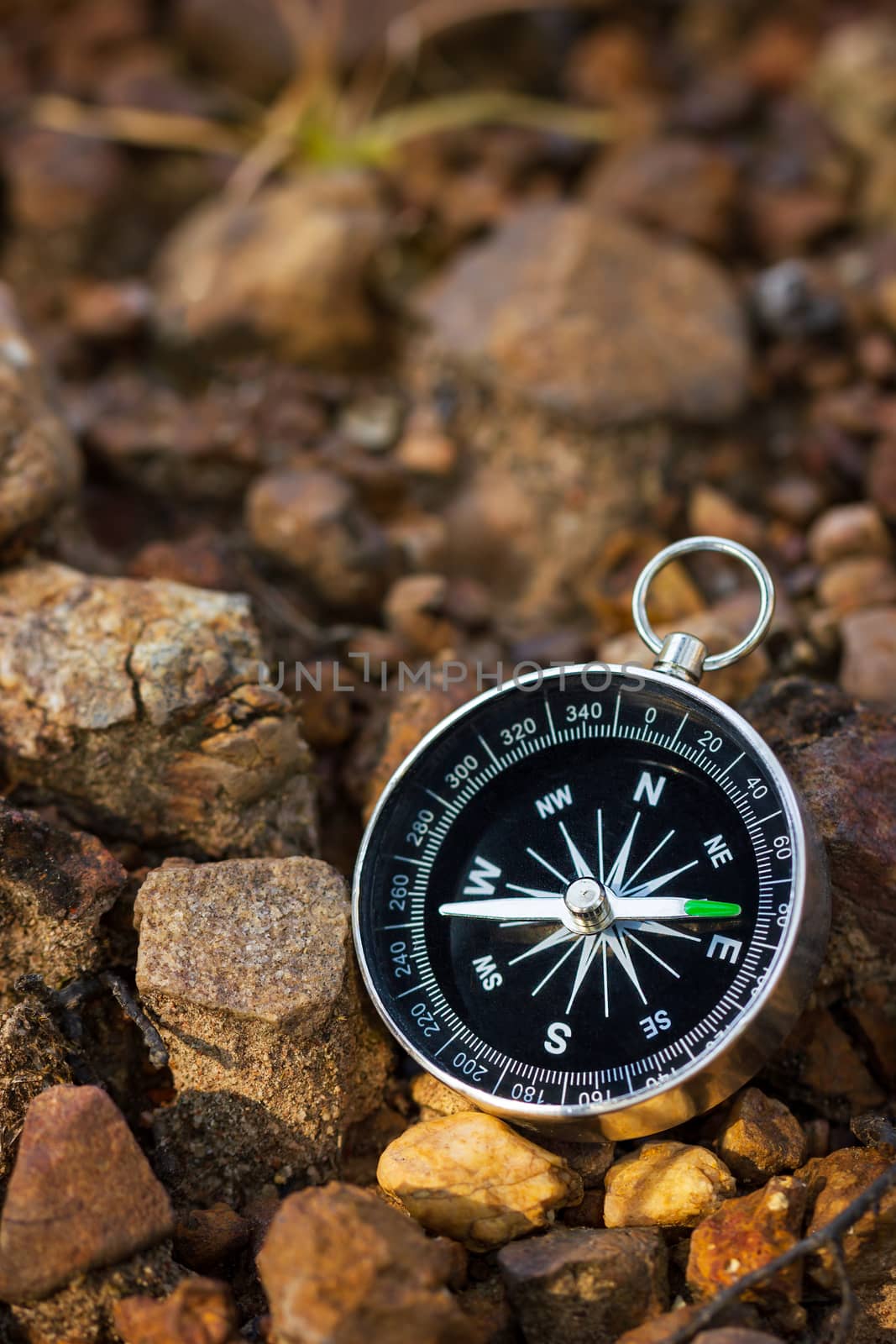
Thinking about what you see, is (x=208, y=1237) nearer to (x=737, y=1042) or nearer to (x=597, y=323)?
(x=737, y=1042)

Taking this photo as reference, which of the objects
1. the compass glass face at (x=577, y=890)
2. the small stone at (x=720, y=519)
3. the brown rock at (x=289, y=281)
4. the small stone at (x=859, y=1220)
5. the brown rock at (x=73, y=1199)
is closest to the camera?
the brown rock at (x=73, y=1199)

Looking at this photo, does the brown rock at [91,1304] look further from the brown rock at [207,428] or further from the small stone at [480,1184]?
the brown rock at [207,428]

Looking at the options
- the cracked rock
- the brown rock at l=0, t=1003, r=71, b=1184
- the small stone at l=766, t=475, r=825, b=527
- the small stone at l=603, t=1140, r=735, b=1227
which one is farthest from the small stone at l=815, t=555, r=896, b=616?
the brown rock at l=0, t=1003, r=71, b=1184

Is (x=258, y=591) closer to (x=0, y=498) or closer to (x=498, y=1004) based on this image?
(x=0, y=498)

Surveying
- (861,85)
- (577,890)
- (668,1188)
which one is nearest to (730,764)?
(577,890)

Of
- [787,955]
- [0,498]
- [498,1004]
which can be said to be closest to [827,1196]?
[787,955]

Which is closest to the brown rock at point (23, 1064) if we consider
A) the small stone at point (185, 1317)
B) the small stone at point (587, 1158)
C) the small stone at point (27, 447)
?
the small stone at point (185, 1317)
